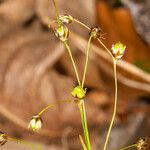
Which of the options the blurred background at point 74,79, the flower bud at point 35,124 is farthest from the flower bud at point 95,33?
the blurred background at point 74,79

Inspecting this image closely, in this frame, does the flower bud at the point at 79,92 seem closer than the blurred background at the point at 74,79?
Yes

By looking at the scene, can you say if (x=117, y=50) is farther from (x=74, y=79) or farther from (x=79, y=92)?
(x=74, y=79)

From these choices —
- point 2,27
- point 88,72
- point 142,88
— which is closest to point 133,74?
point 142,88

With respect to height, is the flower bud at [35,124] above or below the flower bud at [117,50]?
below

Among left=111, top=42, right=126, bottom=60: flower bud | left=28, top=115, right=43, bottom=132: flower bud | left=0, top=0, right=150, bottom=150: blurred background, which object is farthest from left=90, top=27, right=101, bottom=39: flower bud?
left=0, top=0, right=150, bottom=150: blurred background

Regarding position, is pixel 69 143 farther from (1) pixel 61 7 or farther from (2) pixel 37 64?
(1) pixel 61 7

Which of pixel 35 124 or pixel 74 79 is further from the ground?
pixel 74 79

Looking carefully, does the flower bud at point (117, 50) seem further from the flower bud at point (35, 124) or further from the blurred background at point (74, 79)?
the blurred background at point (74, 79)

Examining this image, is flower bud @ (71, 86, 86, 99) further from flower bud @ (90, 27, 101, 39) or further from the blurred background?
the blurred background

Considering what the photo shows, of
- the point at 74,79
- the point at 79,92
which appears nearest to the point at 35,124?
the point at 79,92

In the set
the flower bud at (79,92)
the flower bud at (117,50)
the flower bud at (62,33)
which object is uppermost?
the flower bud at (62,33)

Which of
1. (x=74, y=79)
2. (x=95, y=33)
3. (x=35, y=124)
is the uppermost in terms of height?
(x=74, y=79)
